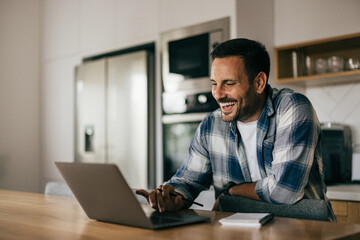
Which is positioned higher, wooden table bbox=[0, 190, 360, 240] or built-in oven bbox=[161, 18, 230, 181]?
built-in oven bbox=[161, 18, 230, 181]

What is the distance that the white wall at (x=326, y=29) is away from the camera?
2.90 m

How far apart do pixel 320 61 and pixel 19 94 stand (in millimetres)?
3058

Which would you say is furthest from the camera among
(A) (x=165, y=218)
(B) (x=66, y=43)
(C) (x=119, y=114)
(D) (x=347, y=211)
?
(B) (x=66, y=43)

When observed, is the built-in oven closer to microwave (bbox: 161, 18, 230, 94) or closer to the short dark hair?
microwave (bbox: 161, 18, 230, 94)

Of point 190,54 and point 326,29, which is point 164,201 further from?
point 326,29

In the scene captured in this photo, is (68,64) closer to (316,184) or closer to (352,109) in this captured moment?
(352,109)

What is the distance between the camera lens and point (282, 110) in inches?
65.0

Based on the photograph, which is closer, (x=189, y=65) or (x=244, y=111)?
(x=244, y=111)

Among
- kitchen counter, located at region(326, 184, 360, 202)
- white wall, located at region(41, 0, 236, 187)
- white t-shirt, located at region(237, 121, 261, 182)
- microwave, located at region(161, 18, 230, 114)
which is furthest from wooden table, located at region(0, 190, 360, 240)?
white wall, located at region(41, 0, 236, 187)

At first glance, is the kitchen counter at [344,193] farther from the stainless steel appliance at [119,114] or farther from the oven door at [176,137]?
the stainless steel appliance at [119,114]

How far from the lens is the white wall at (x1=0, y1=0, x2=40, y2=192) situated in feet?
14.4

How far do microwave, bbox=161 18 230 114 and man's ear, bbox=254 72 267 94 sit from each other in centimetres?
115

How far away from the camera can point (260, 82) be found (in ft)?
5.87

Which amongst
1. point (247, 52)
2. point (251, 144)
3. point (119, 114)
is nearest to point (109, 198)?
point (251, 144)
